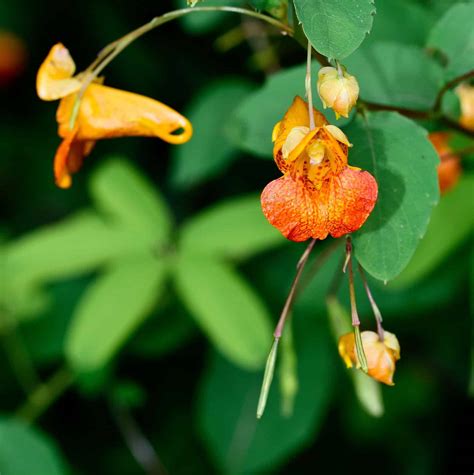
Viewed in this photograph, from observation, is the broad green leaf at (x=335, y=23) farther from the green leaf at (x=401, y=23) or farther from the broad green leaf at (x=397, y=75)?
the green leaf at (x=401, y=23)

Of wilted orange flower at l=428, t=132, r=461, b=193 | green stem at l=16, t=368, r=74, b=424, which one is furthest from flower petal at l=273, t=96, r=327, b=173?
green stem at l=16, t=368, r=74, b=424

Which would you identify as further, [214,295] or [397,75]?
[214,295]

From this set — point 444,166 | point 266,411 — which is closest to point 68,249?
point 266,411

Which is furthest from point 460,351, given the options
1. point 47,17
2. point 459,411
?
point 47,17

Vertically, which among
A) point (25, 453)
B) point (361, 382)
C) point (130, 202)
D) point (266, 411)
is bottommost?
point (266, 411)

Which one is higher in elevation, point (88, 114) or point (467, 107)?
point (88, 114)

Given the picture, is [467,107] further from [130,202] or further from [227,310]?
[130,202]

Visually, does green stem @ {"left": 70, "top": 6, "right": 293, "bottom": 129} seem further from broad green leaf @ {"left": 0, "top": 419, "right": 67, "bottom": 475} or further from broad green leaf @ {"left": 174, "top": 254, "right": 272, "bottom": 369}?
broad green leaf @ {"left": 0, "top": 419, "right": 67, "bottom": 475}
